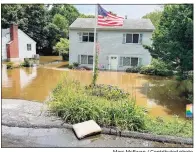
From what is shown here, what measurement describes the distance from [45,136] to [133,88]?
28.8 ft

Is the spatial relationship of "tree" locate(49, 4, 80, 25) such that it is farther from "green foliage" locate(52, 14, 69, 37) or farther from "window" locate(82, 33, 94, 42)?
"window" locate(82, 33, 94, 42)

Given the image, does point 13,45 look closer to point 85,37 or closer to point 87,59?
point 85,37

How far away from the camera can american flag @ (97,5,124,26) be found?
1165 centimetres

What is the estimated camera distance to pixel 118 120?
230 inches

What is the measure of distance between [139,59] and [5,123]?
1497 cm

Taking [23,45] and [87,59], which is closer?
[87,59]

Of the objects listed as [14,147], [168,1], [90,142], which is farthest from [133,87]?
[14,147]

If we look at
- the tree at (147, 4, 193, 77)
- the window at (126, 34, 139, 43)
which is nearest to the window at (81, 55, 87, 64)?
the window at (126, 34, 139, 43)

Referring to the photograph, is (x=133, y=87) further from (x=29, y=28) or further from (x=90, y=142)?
(x=29, y=28)

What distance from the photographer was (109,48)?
65.2 feet

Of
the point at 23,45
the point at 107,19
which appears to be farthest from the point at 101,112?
the point at 23,45

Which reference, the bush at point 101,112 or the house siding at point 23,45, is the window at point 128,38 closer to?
the house siding at point 23,45

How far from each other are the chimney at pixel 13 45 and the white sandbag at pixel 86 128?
18.4 meters

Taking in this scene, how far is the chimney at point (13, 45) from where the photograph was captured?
22.0 m
